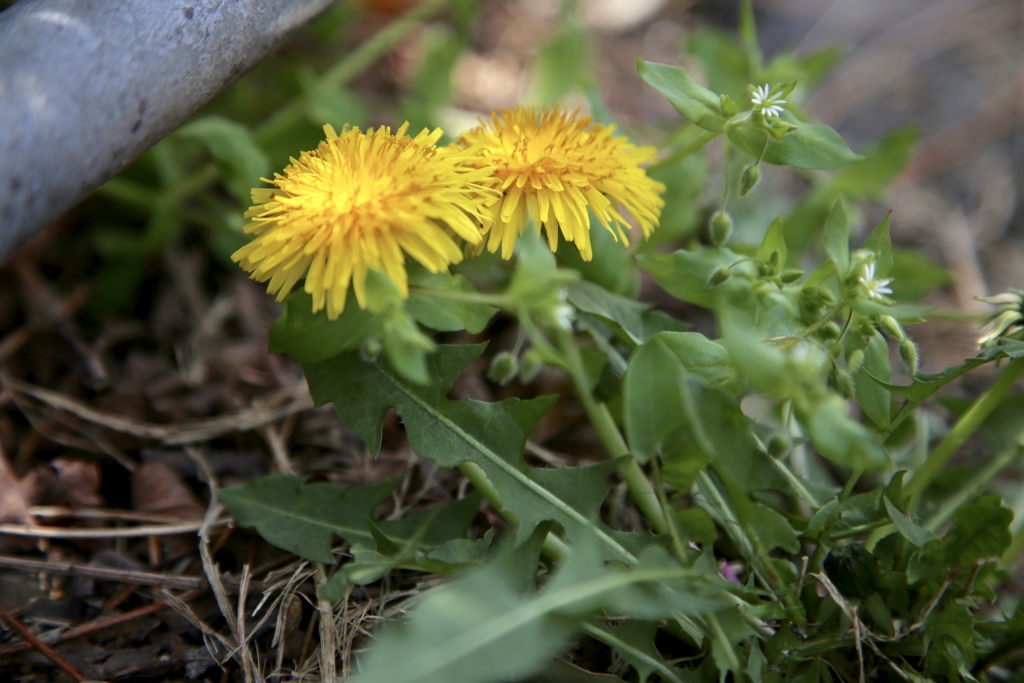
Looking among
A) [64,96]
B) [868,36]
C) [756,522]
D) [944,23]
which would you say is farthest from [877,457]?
[944,23]

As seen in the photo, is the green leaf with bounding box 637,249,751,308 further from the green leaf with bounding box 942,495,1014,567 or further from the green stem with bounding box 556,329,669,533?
the green leaf with bounding box 942,495,1014,567

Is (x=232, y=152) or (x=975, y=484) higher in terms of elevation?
(x=232, y=152)

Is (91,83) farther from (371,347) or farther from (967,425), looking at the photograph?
(967,425)

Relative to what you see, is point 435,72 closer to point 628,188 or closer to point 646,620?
point 628,188

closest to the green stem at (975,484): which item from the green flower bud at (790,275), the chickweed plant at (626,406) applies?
the chickweed plant at (626,406)

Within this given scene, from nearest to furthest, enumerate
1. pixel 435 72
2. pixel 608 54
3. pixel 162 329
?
pixel 162 329, pixel 435 72, pixel 608 54

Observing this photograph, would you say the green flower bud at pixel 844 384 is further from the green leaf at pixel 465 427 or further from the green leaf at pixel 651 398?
the green leaf at pixel 465 427

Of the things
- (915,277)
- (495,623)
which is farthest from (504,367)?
(915,277)
